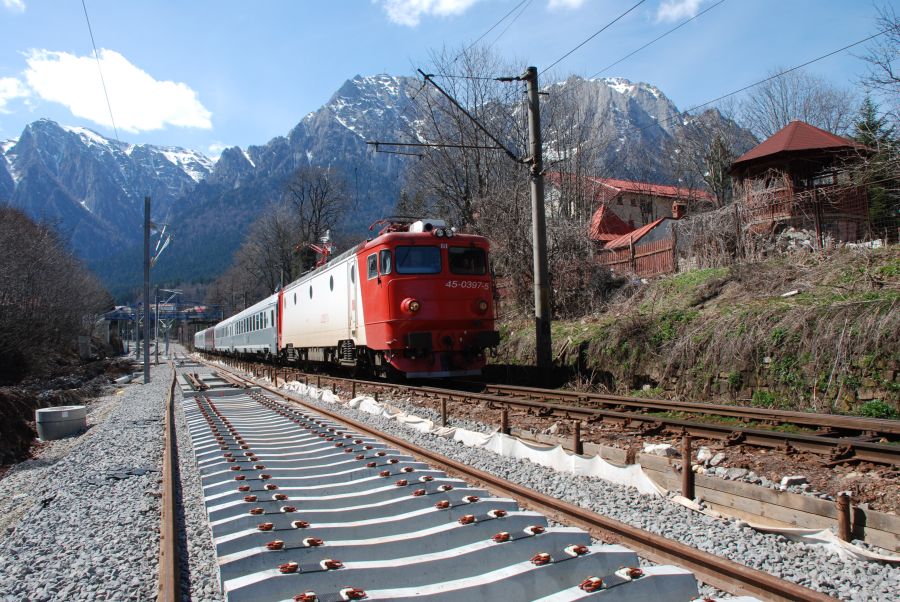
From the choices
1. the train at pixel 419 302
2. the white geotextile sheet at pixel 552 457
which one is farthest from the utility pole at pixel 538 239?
the white geotextile sheet at pixel 552 457

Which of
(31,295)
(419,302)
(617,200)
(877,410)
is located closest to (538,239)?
(419,302)

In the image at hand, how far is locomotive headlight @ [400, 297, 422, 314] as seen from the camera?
40.2ft

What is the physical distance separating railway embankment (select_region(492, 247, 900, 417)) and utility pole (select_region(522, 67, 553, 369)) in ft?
3.34

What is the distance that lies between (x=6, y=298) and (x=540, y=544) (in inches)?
1170

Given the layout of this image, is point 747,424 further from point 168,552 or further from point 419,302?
point 168,552

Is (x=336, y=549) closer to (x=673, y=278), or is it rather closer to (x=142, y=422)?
(x=142, y=422)

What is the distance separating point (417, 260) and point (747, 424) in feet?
22.9

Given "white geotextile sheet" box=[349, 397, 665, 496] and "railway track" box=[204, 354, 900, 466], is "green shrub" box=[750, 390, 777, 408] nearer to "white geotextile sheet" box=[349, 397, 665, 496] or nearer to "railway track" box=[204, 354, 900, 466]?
"railway track" box=[204, 354, 900, 466]

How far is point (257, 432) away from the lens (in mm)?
8719

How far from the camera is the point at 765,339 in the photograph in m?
9.59

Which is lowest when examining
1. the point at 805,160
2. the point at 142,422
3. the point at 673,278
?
the point at 142,422

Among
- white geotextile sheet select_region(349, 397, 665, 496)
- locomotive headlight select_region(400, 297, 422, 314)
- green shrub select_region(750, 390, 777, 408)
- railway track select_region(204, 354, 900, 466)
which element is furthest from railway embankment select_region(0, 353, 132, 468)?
green shrub select_region(750, 390, 777, 408)

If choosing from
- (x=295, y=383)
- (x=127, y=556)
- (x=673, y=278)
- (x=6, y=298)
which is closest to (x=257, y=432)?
(x=127, y=556)

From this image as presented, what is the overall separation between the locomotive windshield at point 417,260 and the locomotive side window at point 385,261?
14cm
